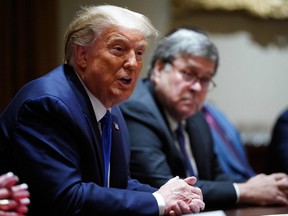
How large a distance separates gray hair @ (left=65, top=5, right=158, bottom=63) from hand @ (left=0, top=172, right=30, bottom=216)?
0.50m

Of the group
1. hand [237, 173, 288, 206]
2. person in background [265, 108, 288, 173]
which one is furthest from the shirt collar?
Result: person in background [265, 108, 288, 173]

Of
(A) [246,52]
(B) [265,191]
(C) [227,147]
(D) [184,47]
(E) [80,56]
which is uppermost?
(E) [80,56]

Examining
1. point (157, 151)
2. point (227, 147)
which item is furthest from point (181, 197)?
point (227, 147)

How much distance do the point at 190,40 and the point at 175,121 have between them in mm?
387

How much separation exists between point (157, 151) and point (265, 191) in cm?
47

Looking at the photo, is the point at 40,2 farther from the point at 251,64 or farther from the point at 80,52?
the point at 251,64

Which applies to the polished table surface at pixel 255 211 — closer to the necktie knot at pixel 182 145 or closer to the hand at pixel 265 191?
the hand at pixel 265 191

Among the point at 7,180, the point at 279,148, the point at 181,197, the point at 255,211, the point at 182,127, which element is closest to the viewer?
the point at 7,180

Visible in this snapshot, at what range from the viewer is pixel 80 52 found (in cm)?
159

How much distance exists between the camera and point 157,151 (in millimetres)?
2102

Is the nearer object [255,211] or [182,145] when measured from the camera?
[255,211]

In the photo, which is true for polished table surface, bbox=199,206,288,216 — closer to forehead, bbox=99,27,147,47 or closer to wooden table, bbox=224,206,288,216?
wooden table, bbox=224,206,288,216

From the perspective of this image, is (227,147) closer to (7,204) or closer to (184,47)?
(184,47)


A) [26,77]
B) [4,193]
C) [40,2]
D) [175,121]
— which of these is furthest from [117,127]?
[40,2]
